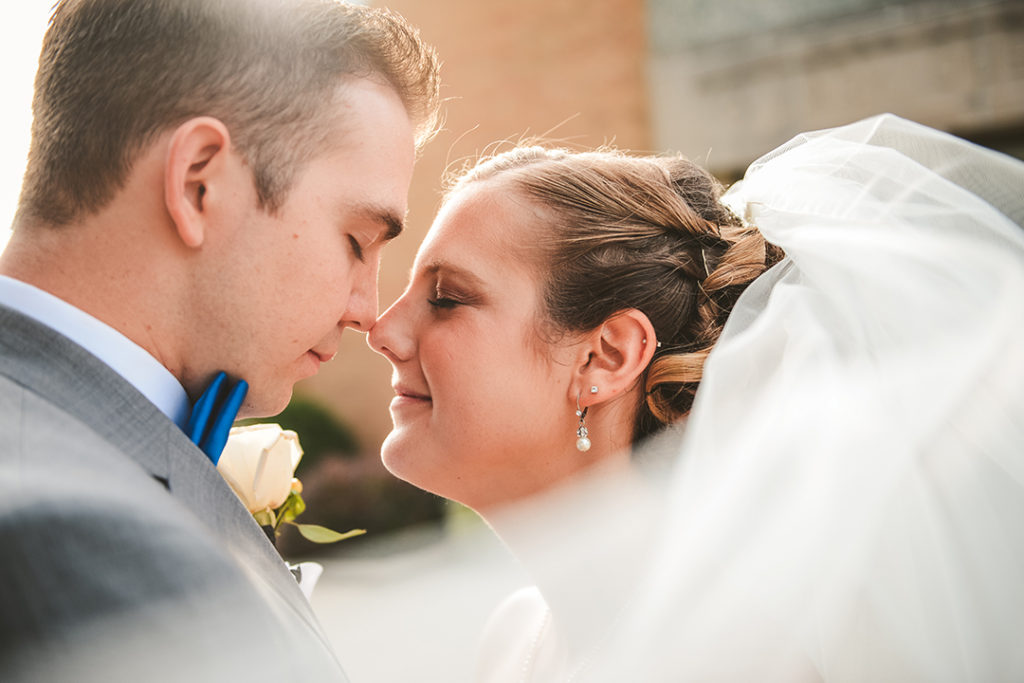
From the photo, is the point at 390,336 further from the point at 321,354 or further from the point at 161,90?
the point at 161,90

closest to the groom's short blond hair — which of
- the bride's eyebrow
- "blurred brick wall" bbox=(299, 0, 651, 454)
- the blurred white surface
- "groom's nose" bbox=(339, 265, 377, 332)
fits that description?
"groom's nose" bbox=(339, 265, 377, 332)

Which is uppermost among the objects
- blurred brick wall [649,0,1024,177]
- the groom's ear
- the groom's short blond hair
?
the groom's short blond hair

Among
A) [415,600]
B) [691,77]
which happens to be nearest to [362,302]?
[415,600]

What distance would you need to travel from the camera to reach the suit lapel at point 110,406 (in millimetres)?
1356

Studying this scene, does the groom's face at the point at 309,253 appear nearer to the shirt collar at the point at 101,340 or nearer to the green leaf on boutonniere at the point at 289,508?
the shirt collar at the point at 101,340

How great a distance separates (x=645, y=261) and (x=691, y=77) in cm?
761

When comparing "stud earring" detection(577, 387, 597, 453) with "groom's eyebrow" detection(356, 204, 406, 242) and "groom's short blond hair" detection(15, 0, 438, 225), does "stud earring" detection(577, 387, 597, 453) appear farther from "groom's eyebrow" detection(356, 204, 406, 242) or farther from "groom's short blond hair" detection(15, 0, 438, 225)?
"groom's short blond hair" detection(15, 0, 438, 225)

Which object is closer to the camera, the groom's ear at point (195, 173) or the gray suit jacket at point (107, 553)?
the gray suit jacket at point (107, 553)

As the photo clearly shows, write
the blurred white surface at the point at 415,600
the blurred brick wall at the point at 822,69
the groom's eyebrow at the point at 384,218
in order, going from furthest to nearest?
the blurred brick wall at the point at 822,69 < the blurred white surface at the point at 415,600 < the groom's eyebrow at the point at 384,218

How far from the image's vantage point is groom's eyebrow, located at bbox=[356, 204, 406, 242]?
179cm

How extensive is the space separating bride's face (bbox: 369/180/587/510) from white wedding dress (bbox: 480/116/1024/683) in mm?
411

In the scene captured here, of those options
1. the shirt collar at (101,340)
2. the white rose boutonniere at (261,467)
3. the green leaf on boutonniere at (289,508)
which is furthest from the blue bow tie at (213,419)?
the green leaf on boutonniere at (289,508)

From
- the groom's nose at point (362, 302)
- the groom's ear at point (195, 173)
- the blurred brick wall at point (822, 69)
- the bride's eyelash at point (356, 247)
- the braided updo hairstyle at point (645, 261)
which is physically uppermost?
the groom's ear at point (195, 173)

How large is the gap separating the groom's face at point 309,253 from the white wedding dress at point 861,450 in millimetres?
813
